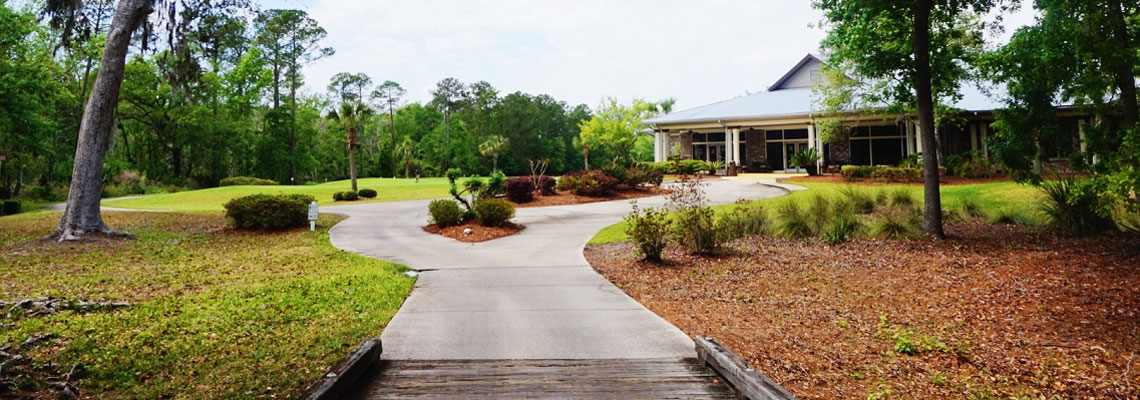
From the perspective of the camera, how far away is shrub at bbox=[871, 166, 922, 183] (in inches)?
912

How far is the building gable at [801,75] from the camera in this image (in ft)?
124

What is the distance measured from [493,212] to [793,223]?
6.86 meters

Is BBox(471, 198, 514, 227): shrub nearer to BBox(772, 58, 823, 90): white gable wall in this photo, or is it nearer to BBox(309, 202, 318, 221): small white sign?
BBox(309, 202, 318, 221): small white sign

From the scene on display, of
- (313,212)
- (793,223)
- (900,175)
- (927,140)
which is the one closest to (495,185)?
(313,212)

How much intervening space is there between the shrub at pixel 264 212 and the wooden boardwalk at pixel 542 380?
40.6ft

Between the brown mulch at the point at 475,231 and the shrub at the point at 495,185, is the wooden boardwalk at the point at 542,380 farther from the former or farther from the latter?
the shrub at the point at 495,185

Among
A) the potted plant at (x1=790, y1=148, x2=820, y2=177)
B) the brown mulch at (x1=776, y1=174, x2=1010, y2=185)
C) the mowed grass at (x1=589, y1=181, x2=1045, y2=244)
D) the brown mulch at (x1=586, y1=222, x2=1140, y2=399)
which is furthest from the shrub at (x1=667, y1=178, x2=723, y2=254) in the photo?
the potted plant at (x1=790, y1=148, x2=820, y2=177)

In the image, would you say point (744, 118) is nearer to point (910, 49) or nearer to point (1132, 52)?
point (910, 49)

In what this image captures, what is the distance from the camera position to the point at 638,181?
2472 cm

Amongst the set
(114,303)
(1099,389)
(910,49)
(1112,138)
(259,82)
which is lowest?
(1099,389)

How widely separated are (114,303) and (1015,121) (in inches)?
543

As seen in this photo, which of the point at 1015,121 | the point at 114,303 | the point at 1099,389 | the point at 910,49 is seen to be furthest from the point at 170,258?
the point at 1015,121

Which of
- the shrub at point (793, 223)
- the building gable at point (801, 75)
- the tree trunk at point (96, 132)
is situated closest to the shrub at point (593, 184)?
the shrub at point (793, 223)

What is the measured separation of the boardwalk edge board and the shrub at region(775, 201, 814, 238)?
928 centimetres
